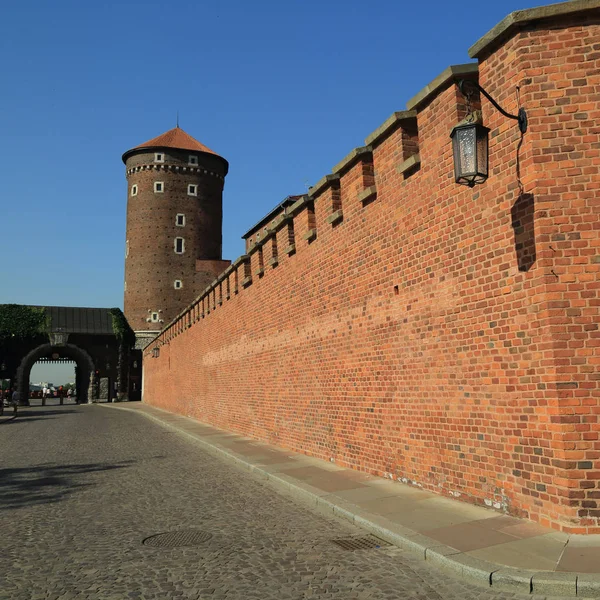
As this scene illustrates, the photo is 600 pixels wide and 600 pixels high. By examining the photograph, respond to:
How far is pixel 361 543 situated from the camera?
18.2ft

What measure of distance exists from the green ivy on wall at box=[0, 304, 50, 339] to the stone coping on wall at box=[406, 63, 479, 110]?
4851cm

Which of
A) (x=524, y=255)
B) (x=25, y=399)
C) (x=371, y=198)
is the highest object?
(x=371, y=198)

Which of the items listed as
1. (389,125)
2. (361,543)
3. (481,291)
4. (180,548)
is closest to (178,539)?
(180,548)

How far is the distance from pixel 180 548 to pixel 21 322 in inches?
1931

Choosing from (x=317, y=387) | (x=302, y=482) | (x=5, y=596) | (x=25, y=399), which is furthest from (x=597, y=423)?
(x=25, y=399)

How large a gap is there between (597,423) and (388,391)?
11.2 ft

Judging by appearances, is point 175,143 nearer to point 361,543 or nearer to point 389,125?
point 389,125

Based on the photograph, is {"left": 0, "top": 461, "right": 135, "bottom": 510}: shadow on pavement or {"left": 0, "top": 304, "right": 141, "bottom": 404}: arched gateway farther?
{"left": 0, "top": 304, "right": 141, "bottom": 404}: arched gateway

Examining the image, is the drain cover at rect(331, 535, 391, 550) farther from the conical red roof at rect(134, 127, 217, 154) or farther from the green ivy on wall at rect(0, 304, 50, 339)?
the conical red roof at rect(134, 127, 217, 154)

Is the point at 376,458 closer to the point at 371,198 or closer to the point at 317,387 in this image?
the point at 317,387

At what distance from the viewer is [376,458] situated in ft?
28.3

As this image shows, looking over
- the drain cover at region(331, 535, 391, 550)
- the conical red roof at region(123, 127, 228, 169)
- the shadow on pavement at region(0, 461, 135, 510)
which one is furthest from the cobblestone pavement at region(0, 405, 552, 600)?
the conical red roof at region(123, 127, 228, 169)

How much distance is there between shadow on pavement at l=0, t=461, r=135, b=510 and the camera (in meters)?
7.83

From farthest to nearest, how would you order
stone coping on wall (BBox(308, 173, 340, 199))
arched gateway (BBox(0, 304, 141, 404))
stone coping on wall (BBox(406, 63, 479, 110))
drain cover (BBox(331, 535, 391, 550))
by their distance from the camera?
arched gateway (BBox(0, 304, 141, 404)), stone coping on wall (BBox(308, 173, 340, 199)), stone coping on wall (BBox(406, 63, 479, 110)), drain cover (BBox(331, 535, 391, 550))
